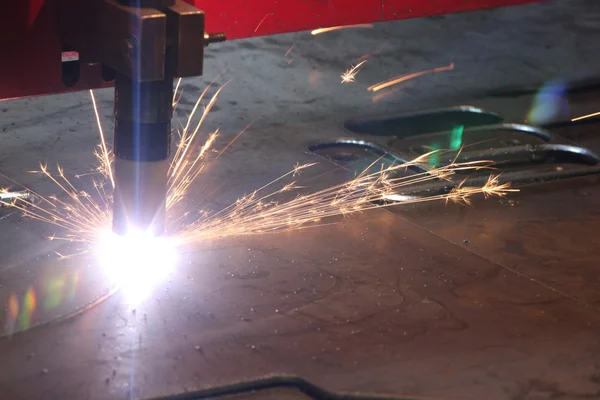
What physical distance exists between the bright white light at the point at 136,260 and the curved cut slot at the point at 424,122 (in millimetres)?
940

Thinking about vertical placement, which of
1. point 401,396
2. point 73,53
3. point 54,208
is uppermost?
point 73,53

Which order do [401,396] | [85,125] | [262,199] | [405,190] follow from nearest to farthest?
[401,396], [262,199], [405,190], [85,125]

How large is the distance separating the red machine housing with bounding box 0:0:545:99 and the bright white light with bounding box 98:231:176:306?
0.36m

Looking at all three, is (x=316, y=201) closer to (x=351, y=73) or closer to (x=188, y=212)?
(x=188, y=212)

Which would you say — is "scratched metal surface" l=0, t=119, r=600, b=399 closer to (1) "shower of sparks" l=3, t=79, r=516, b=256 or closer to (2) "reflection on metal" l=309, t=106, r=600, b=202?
(1) "shower of sparks" l=3, t=79, r=516, b=256

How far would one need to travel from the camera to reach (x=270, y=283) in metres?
1.83

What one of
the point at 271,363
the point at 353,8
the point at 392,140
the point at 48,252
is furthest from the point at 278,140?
the point at 271,363

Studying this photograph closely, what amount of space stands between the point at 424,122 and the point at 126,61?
5.19 feet

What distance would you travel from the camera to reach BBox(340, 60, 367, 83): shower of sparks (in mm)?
3043

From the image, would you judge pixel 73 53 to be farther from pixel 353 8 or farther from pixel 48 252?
pixel 353 8

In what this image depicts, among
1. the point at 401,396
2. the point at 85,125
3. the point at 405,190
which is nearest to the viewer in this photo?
the point at 401,396

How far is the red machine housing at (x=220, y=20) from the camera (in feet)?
4.82

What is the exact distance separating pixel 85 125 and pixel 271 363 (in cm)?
118

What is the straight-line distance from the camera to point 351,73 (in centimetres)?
310
